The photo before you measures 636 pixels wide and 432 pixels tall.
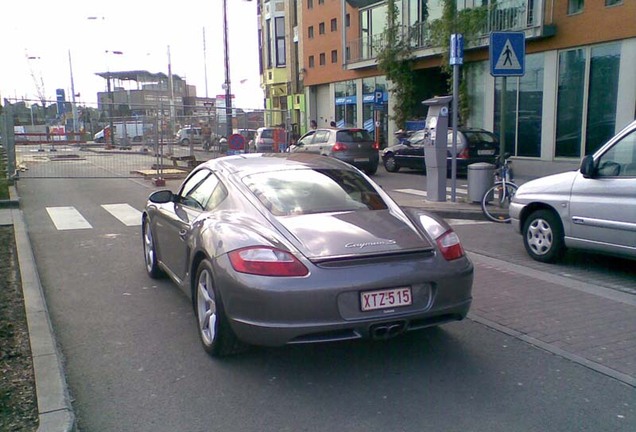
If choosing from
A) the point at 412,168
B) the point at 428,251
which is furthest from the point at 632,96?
the point at 428,251

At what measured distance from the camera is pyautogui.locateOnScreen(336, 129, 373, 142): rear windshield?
64.8ft

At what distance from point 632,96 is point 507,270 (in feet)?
46.0

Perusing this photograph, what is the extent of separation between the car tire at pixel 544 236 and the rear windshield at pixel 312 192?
3.08m

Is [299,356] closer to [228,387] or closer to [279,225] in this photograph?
[228,387]

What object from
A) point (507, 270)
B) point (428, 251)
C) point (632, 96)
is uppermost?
point (632, 96)

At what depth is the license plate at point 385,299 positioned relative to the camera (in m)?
3.94

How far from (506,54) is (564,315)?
21.3ft

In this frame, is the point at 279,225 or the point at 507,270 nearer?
the point at 279,225

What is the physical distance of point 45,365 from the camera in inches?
166

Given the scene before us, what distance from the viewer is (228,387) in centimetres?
406

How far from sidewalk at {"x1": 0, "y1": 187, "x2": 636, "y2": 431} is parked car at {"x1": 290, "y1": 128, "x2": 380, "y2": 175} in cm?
1229

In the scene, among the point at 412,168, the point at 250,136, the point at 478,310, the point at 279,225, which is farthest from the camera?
the point at 250,136

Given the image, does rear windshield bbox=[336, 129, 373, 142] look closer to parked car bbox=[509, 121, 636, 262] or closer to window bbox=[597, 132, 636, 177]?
parked car bbox=[509, 121, 636, 262]

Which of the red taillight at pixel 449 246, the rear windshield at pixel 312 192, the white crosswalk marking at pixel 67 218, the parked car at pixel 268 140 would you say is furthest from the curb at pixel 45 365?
the parked car at pixel 268 140
